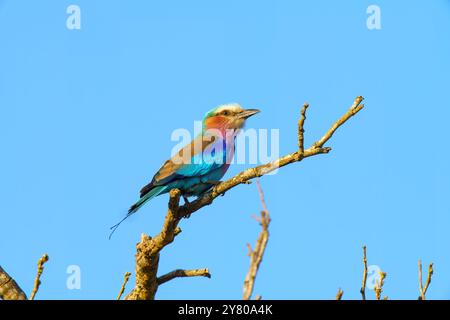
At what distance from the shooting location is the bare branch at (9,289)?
7016 millimetres

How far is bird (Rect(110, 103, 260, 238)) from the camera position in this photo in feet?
28.8

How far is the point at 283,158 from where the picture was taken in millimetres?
6859

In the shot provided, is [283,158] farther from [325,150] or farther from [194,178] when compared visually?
[194,178]

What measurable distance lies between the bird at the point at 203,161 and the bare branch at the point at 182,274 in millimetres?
1046

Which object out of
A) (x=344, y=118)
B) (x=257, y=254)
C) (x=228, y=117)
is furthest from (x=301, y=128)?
(x=228, y=117)

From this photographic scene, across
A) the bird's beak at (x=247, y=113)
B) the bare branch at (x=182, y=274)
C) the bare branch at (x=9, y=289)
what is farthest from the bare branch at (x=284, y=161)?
the bird's beak at (x=247, y=113)

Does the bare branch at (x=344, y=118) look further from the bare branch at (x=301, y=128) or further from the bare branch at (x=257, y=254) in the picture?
the bare branch at (x=257, y=254)

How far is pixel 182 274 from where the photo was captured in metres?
7.36

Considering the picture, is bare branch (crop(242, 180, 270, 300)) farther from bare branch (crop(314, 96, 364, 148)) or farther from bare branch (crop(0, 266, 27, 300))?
bare branch (crop(0, 266, 27, 300))

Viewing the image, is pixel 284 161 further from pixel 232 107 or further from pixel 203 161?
pixel 232 107

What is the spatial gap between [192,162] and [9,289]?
2907mm
